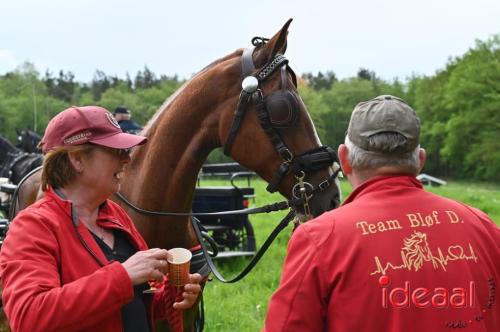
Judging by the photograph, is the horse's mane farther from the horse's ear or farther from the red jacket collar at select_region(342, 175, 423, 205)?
the red jacket collar at select_region(342, 175, 423, 205)

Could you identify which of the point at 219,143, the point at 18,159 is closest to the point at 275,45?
the point at 219,143

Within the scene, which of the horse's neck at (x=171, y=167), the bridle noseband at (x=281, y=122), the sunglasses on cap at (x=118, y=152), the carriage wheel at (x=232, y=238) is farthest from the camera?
the carriage wheel at (x=232, y=238)

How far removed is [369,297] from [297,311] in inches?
7.6

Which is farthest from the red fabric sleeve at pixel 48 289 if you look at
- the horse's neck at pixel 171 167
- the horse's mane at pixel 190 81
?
the horse's mane at pixel 190 81

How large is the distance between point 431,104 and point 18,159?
47.2 meters

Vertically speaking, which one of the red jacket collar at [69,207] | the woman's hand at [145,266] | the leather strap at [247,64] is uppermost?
the leather strap at [247,64]

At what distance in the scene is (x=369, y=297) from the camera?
149 cm

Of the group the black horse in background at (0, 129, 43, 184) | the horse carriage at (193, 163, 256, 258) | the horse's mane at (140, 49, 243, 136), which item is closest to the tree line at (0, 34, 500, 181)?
the black horse in background at (0, 129, 43, 184)

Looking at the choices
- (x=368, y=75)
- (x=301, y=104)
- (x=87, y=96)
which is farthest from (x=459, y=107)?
(x=301, y=104)

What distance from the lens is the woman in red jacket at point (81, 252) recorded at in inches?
64.2

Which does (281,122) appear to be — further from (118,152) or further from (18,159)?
(18,159)

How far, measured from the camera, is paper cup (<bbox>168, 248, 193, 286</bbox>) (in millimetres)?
1979
